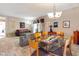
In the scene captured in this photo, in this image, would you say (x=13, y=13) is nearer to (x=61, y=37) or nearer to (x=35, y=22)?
(x=35, y=22)

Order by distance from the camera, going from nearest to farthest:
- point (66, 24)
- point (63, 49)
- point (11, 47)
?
point (63, 49) < point (66, 24) < point (11, 47)

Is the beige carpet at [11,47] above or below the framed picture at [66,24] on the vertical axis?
below

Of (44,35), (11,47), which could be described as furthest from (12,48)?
(44,35)

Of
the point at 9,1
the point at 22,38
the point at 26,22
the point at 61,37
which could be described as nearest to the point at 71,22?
the point at 61,37

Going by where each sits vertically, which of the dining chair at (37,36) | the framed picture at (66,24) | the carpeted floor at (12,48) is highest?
the framed picture at (66,24)

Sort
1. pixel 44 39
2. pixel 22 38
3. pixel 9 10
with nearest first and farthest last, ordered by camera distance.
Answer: pixel 9 10 < pixel 44 39 < pixel 22 38

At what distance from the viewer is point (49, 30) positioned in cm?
208

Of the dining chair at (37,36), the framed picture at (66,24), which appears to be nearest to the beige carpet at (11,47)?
the dining chair at (37,36)

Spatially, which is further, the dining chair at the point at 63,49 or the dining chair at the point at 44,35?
the dining chair at the point at 44,35

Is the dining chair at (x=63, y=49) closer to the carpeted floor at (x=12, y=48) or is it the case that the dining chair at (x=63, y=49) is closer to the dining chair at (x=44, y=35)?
the carpeted floor at (x=12, y=48)

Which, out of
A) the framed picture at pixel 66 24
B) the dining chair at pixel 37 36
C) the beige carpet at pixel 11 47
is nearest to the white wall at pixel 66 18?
the framed picture at pixel 66 24

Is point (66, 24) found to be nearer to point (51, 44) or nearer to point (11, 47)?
point (51, 44)

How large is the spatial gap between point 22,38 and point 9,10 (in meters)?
0.64

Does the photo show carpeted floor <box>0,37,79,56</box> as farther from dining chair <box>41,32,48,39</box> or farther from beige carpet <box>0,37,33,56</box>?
dining chair <box>41,32,48,39</box>
